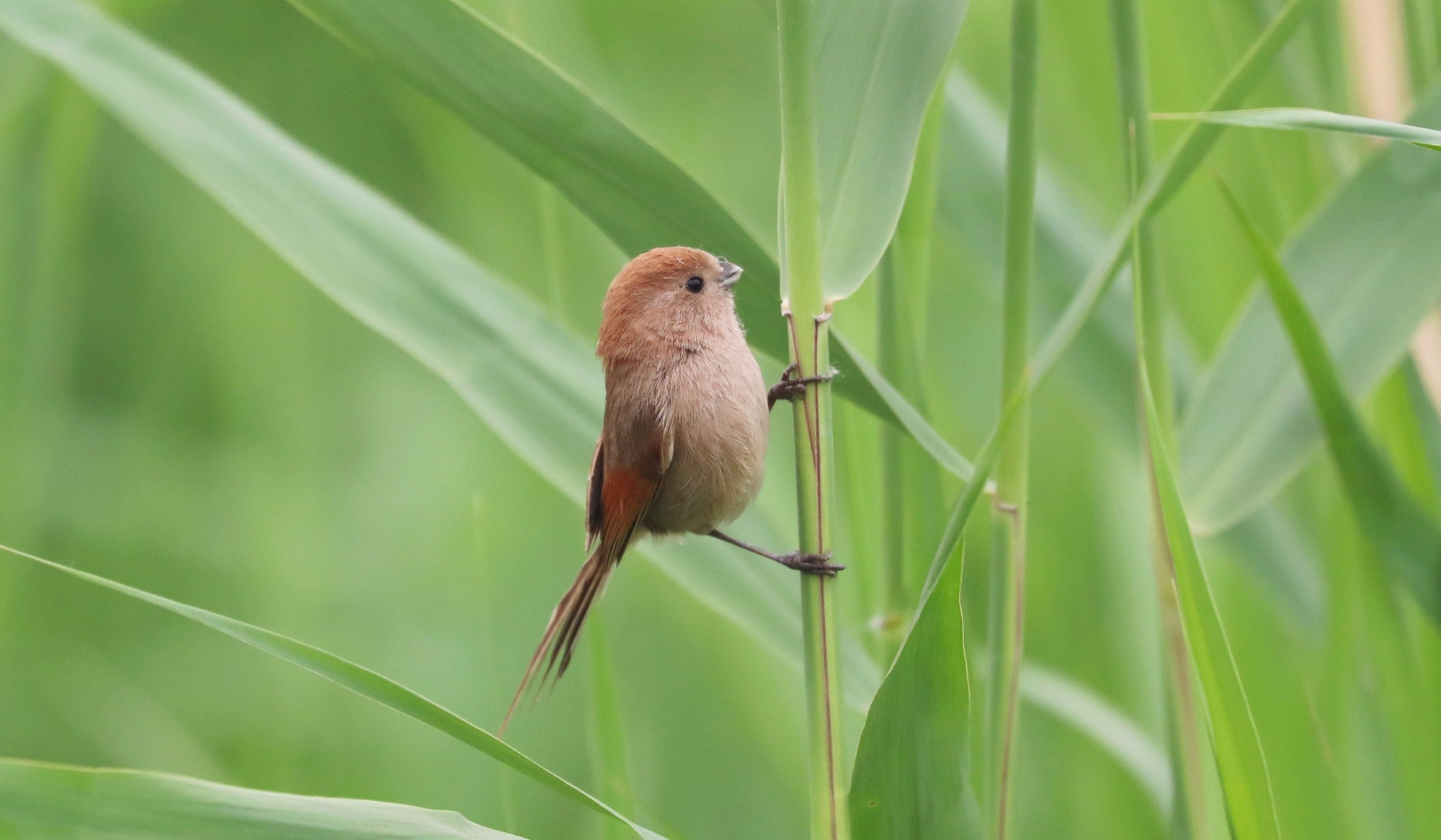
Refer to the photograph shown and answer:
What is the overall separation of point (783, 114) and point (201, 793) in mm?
923

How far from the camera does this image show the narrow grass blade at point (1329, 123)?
983 mm

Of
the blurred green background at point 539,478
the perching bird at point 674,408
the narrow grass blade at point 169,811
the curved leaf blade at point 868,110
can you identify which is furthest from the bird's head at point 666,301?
the narrow grass blade at point 169,811

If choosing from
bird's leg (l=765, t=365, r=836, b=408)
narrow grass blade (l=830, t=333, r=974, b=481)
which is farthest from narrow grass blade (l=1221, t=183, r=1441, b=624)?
bird's leg (l=765, t=365, r=836, b=408)

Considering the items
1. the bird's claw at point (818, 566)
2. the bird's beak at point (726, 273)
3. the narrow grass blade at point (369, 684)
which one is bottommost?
the narrow grass blade at point (369, 684)

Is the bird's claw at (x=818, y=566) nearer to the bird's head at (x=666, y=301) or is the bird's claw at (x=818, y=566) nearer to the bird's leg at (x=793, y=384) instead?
the bird's leg at (x=793, y=384)

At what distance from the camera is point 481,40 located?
4.06 ft

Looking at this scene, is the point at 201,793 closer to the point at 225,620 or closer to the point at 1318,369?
the point at 225,620

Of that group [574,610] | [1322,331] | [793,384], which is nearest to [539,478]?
[574,610]

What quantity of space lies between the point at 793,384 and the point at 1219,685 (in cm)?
60

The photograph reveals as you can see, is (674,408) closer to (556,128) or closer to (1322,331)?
(556,128)

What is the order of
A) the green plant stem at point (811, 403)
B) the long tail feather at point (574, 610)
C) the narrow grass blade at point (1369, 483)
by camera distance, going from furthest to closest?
the long tail feather at point (574, 610)
the narrow grass blade at point (1369, 483)
the green plant stem at point (811, 403)

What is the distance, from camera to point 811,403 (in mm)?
1213

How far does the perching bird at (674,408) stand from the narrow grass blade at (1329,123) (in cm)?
75

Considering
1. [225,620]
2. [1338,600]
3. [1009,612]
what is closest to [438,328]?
[225,620]
